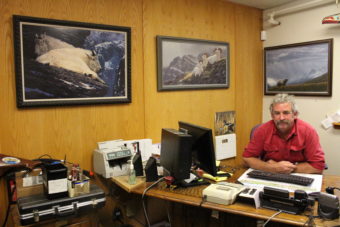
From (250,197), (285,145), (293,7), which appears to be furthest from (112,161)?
(293,7)

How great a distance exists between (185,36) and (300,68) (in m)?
1.58

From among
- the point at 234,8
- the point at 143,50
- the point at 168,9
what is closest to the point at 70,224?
the point at 143,50

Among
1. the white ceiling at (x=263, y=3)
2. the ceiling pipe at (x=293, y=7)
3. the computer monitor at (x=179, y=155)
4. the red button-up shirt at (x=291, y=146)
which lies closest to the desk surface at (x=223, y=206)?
the computer monitor at (x=179, y=155)

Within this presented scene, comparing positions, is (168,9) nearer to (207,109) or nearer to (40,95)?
(207,109)

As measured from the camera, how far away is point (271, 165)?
2.23m

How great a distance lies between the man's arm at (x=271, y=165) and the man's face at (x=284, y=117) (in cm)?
30

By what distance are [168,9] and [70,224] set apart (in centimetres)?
228

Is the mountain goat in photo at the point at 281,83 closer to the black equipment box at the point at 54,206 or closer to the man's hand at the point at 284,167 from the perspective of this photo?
the man's hand at the point at 284,167

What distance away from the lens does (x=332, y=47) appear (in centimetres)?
326

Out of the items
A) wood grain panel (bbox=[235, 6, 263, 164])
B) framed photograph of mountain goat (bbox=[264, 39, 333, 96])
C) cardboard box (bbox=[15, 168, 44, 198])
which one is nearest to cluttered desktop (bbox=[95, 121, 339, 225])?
cardboard box (bbox=[15, 168, 44, 198])

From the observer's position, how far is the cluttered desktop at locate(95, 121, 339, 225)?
1533 mm

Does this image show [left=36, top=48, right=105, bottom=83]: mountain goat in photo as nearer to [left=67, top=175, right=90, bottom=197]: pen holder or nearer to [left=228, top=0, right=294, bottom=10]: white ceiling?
[left=67, top=175, right=90, bottom=197]: pen holder

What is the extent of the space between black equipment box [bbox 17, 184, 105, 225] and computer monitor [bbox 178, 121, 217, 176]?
0.74m

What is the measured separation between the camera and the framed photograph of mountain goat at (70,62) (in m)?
2.24
